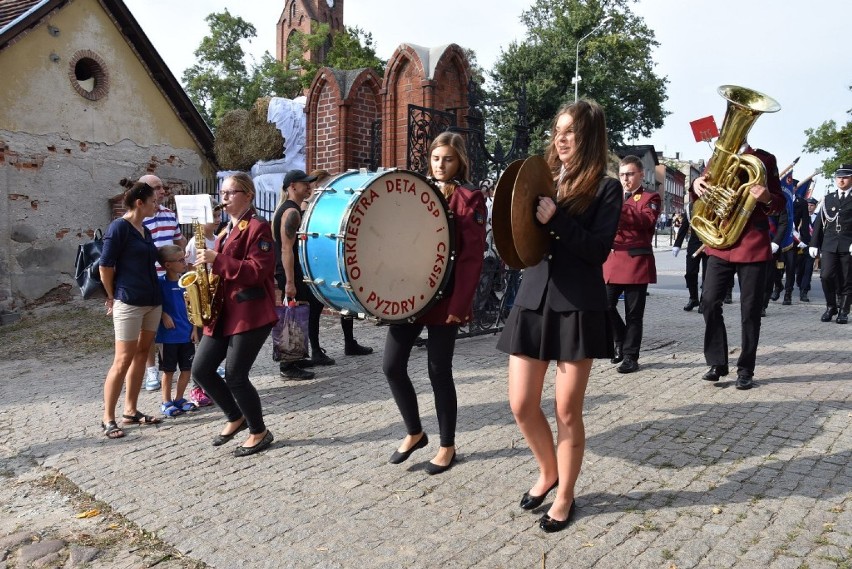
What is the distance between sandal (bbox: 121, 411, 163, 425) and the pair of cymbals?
11.7ft

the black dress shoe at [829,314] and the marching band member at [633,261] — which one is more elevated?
the marching band member at [633,261]

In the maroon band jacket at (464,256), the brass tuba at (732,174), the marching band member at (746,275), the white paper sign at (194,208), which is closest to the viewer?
the maroon band jacket at (464,256)

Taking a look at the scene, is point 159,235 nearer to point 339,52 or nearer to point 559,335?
point 559,335

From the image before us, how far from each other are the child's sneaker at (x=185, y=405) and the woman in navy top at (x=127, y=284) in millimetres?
561

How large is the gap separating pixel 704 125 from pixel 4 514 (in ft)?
22.9

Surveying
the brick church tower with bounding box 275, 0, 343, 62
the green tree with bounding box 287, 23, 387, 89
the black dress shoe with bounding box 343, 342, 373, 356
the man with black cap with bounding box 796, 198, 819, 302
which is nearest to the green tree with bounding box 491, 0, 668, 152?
the green tree with bounding box 287, 23, 387, 89

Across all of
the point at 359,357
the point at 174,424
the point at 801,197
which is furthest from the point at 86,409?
the point at 801,197

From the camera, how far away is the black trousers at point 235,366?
14.6 feet

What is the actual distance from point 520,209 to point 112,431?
12.1 ft

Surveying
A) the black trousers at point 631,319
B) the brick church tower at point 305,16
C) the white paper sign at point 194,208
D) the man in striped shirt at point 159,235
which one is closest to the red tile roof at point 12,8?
the man in striped shirt at point 159,235

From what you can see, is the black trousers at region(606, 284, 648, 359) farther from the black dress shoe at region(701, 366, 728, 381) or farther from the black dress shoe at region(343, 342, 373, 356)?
the black dress shoe at region(343, 342, 373, 356)

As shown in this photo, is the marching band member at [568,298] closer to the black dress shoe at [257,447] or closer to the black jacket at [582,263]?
the black jacket at [582,263]

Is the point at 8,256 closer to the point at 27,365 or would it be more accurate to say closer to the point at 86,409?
the point at 27,365

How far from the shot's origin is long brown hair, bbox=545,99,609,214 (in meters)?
3.15
